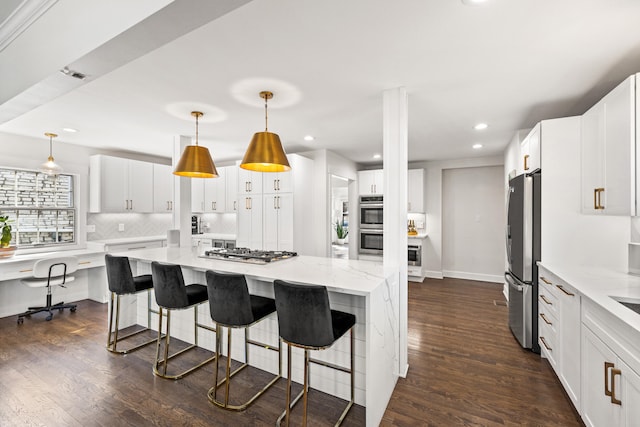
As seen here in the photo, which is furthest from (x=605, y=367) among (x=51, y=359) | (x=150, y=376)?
(x=51, y=359)

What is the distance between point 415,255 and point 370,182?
68.4 inches

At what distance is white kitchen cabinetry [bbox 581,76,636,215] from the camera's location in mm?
1807

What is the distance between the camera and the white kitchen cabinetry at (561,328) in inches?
77.5

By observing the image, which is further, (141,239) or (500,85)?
(141,239)

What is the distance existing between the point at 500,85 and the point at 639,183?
3.97 ft

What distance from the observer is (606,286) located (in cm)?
197

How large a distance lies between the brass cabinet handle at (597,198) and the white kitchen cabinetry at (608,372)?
2.83ft

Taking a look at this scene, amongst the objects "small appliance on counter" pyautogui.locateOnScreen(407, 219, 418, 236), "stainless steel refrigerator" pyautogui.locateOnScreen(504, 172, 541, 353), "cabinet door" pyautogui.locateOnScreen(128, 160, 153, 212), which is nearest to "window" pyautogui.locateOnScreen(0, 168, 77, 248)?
"cabinet door" pyautogui.locateOnScreen(128, 160, 153, 212)

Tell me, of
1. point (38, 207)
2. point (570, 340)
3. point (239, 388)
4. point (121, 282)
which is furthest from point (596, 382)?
point (38, 207)

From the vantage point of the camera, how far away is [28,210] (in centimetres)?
408

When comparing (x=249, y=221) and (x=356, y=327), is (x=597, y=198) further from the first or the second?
(x=249, y=221)

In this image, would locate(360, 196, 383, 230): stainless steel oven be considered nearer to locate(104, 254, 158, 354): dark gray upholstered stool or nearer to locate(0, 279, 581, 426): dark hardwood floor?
locate(0, 279, 581, 426): dark hardwood floor

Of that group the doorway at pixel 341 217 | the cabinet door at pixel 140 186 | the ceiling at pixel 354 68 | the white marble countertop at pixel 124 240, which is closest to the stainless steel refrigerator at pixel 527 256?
the ceiling at pixel 354 68

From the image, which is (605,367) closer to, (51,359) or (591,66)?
(591,66)
